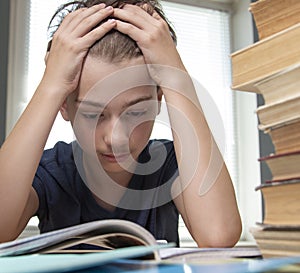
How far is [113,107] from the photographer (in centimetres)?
70

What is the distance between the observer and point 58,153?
967 millimetres

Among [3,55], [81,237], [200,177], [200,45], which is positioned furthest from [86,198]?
[200,45]

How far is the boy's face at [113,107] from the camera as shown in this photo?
0.71 metres

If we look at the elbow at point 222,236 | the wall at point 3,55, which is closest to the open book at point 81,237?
the elbow at point 222,236

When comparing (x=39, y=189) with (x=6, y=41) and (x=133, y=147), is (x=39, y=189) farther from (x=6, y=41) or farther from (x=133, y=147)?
(x=6, y=41)

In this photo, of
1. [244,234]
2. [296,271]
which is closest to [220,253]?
[296,271]

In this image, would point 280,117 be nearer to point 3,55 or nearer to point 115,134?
point 115,134

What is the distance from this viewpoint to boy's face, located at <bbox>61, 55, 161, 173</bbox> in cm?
71

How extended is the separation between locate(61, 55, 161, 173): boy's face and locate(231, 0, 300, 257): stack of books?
343mm

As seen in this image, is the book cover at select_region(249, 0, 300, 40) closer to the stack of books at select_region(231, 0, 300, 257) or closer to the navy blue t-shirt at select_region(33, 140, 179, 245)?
the stack of books at select_region(231, 0, 300, 257)

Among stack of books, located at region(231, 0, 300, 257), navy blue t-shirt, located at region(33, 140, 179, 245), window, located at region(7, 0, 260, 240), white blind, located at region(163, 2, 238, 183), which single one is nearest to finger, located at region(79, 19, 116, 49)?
navy blue t-shirt, located at region(33, 140, 179, 245)

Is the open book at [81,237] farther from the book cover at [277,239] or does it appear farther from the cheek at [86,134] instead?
the cheek at [86,134]

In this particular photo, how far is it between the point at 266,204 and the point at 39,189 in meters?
0.59

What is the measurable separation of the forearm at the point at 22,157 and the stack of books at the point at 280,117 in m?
0.40
